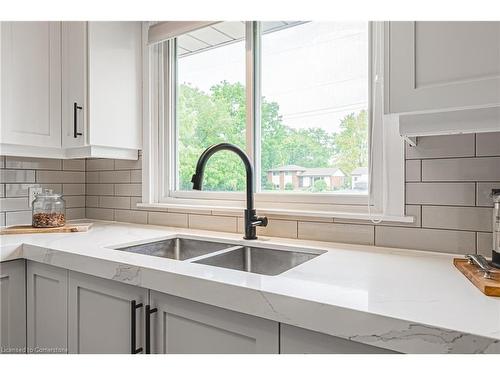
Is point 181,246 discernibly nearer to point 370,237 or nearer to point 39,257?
point 39,257

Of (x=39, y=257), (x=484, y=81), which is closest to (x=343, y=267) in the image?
(x=484, y=81)

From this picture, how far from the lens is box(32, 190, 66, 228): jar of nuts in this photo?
172cm

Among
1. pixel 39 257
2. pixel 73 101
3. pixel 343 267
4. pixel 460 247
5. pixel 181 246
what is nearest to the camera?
pixel 343 267

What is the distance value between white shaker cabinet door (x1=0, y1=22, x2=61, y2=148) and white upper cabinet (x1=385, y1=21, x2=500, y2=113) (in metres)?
1.66

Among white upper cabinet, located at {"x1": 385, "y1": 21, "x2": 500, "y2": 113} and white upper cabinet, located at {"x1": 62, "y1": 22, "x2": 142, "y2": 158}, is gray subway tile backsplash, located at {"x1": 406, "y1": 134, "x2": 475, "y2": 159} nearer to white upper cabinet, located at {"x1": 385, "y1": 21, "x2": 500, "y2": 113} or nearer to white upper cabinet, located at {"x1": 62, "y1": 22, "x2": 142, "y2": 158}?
white upper cabinet, located at {"x1": 385, "y1": 21, "x2": 500, "y2": 113}

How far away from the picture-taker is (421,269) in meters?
0.97

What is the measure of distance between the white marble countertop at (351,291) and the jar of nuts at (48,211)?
406 millimetres

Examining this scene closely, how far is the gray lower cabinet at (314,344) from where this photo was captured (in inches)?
27.5

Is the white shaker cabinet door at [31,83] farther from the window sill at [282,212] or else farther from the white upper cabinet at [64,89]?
the window sill at [282,212]

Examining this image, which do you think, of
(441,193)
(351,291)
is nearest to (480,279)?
(351,291)

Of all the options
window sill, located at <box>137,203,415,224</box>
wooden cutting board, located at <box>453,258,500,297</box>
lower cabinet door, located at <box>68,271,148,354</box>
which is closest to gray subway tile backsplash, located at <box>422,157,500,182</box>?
window sill, located at <box>137,203,415,224</box>

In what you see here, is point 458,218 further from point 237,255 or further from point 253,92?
point 253,92

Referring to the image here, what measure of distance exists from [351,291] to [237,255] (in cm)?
66
